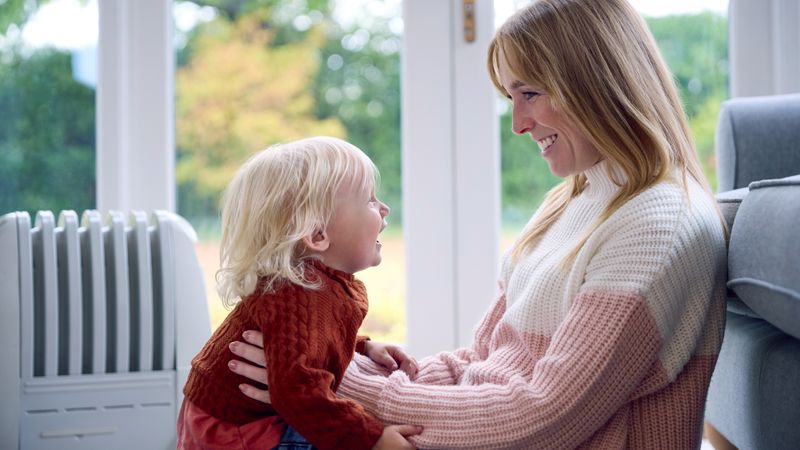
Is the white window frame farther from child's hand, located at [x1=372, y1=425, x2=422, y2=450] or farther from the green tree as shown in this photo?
child's hand, located at [x1=372, y1=425, x2=422, y2=450]

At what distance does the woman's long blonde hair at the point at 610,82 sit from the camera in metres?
1.13

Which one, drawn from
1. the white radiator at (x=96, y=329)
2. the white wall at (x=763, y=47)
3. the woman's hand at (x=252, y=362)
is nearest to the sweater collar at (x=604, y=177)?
the woman's hand at (x=252, y=362)

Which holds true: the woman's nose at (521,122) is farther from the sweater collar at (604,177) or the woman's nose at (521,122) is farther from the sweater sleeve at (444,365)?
the sweater sleeve at (444,365)

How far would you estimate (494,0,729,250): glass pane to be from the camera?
7.48 feet

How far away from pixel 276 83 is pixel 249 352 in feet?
4.37

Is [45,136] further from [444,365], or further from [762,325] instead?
[762,325]

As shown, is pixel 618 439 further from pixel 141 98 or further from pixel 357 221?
pixel 141 98

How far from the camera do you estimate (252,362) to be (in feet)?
3.68

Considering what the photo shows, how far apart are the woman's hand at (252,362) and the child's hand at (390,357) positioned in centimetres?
25

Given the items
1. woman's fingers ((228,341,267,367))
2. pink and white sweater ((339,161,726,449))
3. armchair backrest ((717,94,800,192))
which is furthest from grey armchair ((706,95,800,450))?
woman's fingers ((228,341,267,367))

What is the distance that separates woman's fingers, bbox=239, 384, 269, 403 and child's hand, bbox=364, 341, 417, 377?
0.25 meters

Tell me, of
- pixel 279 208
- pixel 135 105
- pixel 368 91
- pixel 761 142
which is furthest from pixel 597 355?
pixel 135 105

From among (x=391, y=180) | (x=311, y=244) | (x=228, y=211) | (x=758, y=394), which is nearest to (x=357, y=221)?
(x=311, y=244)

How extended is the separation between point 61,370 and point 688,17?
6.04 feet
